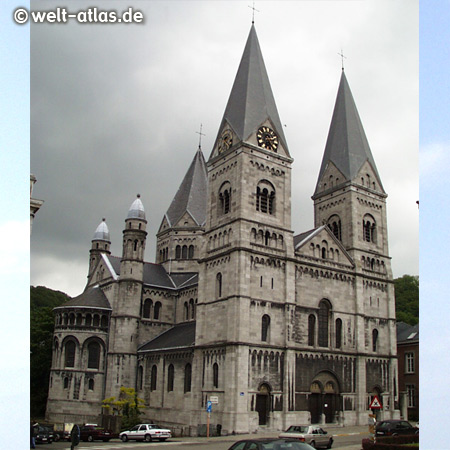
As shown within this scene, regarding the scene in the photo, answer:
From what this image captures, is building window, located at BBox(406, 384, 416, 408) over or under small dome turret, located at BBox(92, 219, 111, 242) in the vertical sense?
under

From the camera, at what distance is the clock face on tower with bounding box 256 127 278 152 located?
170ft

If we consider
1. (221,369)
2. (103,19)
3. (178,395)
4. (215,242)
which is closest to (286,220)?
(215,242)

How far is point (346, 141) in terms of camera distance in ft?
199

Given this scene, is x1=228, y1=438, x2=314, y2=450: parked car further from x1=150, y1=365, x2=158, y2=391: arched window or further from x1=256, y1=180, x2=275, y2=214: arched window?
x1=150, y1=365, x2=158, y2=391: arched window

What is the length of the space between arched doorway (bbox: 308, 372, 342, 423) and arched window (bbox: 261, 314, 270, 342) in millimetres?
6150

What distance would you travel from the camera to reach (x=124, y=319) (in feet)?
197

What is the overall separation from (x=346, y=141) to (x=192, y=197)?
24700 millimetres

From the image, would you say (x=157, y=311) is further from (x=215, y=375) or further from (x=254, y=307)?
(x=254, y=307)

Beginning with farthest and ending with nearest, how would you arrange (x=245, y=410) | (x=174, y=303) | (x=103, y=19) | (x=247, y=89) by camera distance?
(x=174, y=303) < (x=247, y=89) < (x=245, y=410) < (x=103, y=19)

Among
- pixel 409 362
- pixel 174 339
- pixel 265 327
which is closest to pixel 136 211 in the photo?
pixel 174 339

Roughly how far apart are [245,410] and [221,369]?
378 centimetres

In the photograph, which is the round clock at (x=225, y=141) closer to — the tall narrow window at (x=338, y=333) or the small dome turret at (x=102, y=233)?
the tall narrow window at (x=338, y=333)

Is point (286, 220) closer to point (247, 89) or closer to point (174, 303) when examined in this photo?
point (247, 89)

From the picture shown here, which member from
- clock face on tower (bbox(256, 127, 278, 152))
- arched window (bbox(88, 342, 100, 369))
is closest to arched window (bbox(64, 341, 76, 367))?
arched window (bbox(88, 342, 100, 369))
